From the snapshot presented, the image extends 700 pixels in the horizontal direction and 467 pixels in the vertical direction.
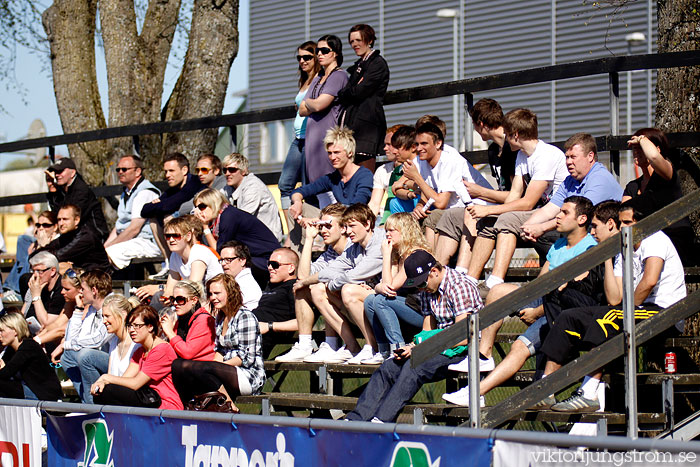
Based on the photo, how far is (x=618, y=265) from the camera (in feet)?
22.5

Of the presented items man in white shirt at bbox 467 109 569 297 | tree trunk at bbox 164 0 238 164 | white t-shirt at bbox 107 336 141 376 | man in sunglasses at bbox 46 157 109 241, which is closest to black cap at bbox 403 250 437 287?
man in white shirt at bbox 467 109 569 297

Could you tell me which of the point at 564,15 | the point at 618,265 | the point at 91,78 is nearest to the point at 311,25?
the point at 564,15

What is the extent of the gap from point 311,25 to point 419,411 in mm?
24784

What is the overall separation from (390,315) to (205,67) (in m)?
7.41

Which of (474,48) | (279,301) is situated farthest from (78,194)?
(474,48)

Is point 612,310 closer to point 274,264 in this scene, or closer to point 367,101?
point 274,264

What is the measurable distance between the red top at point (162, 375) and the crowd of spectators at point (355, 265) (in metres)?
0.02

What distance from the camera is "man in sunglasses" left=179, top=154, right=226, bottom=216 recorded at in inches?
441

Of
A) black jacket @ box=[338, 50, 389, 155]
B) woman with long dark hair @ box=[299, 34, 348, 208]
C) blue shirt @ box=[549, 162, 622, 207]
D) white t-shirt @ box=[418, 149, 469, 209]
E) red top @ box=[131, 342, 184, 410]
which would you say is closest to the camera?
blue shirt @ box=[549, 162, 622, 207]

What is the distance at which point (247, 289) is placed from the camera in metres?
9.47

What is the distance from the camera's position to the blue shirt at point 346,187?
962 cm

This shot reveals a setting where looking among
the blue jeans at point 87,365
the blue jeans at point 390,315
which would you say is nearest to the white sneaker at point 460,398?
the blue jeans at point 390,315

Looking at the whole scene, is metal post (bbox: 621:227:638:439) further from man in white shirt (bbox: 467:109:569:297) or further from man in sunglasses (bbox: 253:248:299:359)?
man in sunglasses (bbox: 253:248:299:359)

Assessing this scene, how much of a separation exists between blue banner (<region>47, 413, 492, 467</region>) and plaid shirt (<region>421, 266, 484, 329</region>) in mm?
1964
